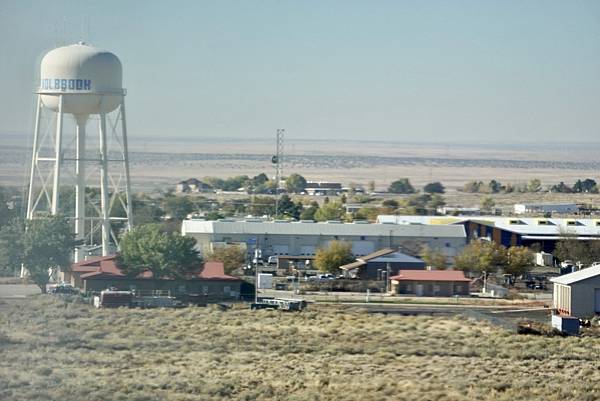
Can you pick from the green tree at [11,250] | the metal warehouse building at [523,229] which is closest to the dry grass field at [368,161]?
the metal warehouse building at [523,229]

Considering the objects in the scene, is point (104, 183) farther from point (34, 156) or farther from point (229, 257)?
point (229, 257)

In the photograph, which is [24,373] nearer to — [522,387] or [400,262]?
[522,387]

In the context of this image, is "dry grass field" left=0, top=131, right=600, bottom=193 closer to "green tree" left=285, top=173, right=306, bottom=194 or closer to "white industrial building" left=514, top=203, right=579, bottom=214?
"green tree" left=285, top=173, right=306, bottom=194

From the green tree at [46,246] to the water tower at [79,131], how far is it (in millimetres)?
1073

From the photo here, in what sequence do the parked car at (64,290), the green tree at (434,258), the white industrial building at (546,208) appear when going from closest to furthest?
the parked car at (64,290)
the green tree at (434,258)
the white industrial building at (546,208)

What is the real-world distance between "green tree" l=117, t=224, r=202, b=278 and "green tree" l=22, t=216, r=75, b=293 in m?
0.99

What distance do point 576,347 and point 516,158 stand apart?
89897mm

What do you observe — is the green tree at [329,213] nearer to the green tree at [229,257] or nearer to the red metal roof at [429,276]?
the green tree at [229,257]

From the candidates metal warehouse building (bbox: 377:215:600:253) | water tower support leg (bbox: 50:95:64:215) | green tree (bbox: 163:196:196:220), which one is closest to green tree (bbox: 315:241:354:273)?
water tower support leg (bbox: 50:95:64:215)

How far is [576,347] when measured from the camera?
1491 cm

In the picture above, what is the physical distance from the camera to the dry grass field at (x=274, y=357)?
12.1 metres

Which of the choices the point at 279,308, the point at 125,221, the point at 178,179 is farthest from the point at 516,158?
the point at 279,308

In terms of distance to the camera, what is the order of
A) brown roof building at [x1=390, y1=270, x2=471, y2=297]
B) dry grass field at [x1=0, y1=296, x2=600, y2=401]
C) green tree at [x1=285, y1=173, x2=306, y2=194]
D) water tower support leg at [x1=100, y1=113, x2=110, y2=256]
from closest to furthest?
1. dry grass field at [x1=0, y1=296, x2=600, y2=401]
2. brown roof building at [x1=390, y1=270, x2=471, y2=297]
3. water tower support leg at [x1=100, y1=113, x2=110, y2=256]
4. green tree at [x1=285, y1=173, x2=306, y2=194]

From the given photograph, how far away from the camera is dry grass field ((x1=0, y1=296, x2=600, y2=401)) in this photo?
39.9ft
